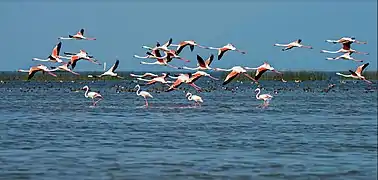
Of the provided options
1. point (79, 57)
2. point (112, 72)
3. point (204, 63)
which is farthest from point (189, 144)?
point (112, 72)

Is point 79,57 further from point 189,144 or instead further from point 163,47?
point 189,144

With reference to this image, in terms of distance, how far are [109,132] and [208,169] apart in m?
8.15

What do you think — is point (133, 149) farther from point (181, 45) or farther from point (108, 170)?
point (181, 45)

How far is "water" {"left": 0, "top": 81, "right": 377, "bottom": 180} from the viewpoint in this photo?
51.7ft

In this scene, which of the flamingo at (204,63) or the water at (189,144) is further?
the flamingo at (204,63)

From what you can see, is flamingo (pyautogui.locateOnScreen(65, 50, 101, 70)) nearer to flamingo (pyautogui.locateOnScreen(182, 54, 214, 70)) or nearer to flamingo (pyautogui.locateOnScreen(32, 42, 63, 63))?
flamingo (pyautogui.locateOnScreen(32, 42, 63, 63))

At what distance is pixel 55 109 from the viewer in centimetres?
3500

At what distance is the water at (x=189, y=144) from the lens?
15750 mm

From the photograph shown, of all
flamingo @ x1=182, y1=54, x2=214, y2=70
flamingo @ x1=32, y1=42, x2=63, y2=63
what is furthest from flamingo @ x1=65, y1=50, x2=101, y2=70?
flamingo @ x1=182, y1=54, x2=214, y2=70

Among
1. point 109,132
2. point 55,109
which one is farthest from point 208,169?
point 55,109

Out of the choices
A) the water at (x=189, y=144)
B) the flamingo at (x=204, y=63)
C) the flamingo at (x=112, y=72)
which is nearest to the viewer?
the water at (x=189, y=144)

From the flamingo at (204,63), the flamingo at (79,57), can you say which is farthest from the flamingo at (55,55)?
the flamingo at (204,63)

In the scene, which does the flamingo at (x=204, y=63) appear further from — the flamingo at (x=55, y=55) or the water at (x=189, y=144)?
the flamingo at (x=55, y=55)

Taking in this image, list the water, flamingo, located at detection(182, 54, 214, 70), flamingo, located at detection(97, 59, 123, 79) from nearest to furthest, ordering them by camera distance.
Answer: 1. the water
2. flamingo, located at detection(182, 54, 214, 70)
3. flamingo, located at detection(97, 59, 123, 79)
